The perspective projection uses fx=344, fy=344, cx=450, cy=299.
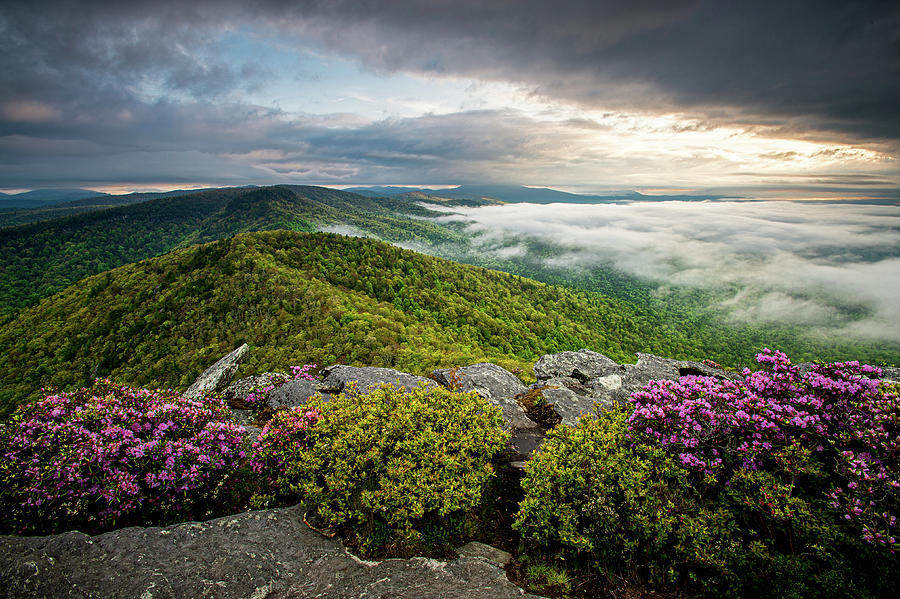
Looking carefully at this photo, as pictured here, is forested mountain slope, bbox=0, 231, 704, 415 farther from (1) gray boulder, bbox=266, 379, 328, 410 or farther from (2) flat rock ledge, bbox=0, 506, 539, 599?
(2) flat rock ledge, bbox=0, 506, 539, 599

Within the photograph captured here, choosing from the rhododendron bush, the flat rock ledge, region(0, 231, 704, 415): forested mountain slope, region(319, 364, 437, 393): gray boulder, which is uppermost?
the rhododendron bush

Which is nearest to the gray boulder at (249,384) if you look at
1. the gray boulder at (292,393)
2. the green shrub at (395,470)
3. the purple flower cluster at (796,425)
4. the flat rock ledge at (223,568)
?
the gray boulder at (292,393)

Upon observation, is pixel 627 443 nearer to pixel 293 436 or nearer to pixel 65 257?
pixel 293 436

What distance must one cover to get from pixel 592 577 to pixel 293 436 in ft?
27.0

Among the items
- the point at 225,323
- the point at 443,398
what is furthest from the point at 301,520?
→ the point at 225,323

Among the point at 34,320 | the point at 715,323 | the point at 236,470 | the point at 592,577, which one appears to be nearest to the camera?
the point at 592,577

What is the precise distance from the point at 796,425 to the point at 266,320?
201 ft

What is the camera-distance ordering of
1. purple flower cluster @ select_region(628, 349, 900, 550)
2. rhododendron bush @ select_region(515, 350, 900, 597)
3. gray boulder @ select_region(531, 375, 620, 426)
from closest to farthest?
rhododendron bush @ select_region(515, 350, 900, 597)
purple flower cluster @ select_region(628, 349, 900, 550)
gray boulder @ select_region(531, 375, 620, 426)

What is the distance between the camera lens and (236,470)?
33.4 ft

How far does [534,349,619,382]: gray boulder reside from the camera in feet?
79.9

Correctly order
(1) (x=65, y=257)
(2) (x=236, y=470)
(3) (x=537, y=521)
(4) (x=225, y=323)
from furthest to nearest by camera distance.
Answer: (1) (x=65, y=257) → (4) (x=225, y=323) → (2) (x=236, y=470) → (3) (x=537, y=521)

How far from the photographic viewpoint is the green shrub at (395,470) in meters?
7.75

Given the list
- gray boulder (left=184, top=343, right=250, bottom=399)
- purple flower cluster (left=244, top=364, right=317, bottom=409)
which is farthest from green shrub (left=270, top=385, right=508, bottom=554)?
gray boulder (left=184, top=343, right=250, bottom=399)

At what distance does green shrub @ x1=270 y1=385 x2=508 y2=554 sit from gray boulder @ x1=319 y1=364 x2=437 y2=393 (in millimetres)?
6718
